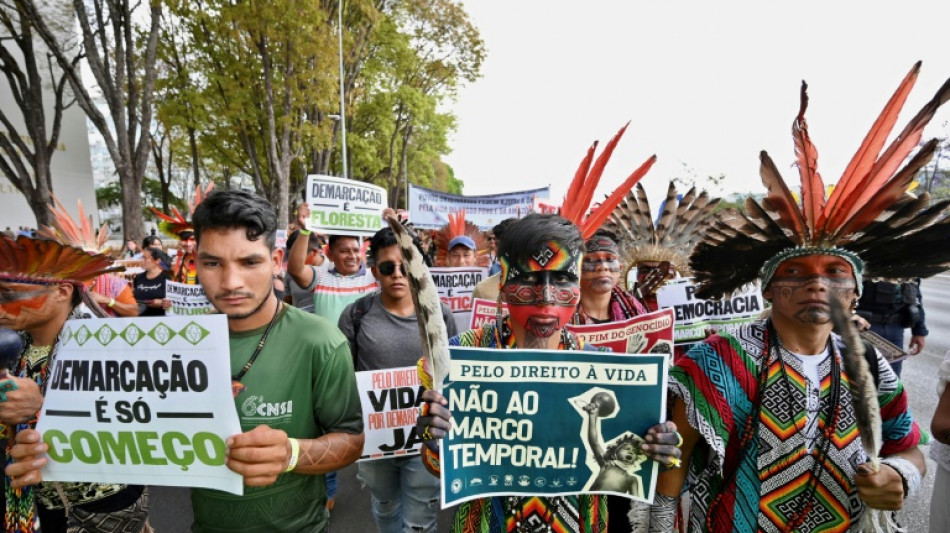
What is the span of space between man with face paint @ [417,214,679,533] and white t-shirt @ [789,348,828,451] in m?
0.83

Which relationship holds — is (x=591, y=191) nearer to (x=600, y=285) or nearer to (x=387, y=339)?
(x=600, y=285)

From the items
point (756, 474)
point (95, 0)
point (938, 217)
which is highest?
point (95, 0)

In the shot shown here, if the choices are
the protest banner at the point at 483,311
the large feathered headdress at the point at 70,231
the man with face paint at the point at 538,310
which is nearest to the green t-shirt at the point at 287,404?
the man with face paint at the point at 538,310

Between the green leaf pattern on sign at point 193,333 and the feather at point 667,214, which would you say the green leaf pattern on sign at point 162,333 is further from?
the feather at point 667,214

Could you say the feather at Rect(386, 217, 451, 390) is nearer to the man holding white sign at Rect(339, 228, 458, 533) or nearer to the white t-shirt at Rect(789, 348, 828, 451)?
the man holding white sign at Rect(339, 228, 458, 533)

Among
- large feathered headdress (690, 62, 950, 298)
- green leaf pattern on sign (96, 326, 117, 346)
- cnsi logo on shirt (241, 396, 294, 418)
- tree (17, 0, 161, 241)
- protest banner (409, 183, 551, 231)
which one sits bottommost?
cnsi logo on shirt (241, 396, 294, 418)

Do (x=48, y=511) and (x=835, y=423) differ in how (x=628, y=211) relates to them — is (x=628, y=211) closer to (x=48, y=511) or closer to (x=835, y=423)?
(x=835, y=423)

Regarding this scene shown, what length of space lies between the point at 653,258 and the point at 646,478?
2726mm

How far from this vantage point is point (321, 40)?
14539 millimetres

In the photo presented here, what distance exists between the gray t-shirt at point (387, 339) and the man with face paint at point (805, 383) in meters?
1.67

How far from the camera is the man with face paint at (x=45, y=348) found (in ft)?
7.20

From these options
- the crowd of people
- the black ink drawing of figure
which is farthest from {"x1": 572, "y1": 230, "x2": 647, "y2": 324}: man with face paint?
the black ink drawing of figure

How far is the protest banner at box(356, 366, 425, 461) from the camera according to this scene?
2900 mm

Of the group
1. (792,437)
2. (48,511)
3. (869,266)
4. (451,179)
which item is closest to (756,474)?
(792,437)
